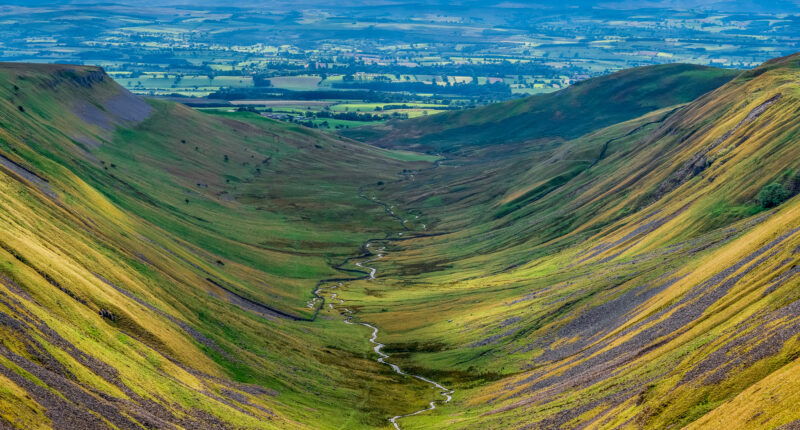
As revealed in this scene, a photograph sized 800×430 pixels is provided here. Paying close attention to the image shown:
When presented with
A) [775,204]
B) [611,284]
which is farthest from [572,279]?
[775,204]

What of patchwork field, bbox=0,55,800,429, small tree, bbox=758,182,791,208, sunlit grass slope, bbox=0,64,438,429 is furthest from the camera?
small tree, bbox=758,182,791,208

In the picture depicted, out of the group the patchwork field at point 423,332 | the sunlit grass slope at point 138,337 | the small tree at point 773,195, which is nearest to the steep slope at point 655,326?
the small tree at point 773,195

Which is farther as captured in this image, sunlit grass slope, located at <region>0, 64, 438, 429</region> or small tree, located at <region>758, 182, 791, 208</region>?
small tree, located at <region>758, 182, 791, 208</region>

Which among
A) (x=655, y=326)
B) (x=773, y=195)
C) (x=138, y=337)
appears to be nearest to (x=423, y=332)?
(x=655, y=326)

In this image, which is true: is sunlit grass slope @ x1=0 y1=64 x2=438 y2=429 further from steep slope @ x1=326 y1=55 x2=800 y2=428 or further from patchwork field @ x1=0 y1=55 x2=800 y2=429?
steep slope @ x1=326 y1=55 x2=800 y2=428

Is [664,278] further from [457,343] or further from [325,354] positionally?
[325,354]

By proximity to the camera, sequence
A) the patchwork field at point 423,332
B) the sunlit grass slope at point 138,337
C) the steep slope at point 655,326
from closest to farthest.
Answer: the sunlit grass slope at point 138,337 < the patchwork field at point 423,332 < the steep slope at point 655,326

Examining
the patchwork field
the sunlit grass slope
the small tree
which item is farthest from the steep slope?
the sunlit grass slope

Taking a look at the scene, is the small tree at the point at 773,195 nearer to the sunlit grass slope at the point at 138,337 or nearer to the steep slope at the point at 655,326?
the steep slope at the point at 655,326
